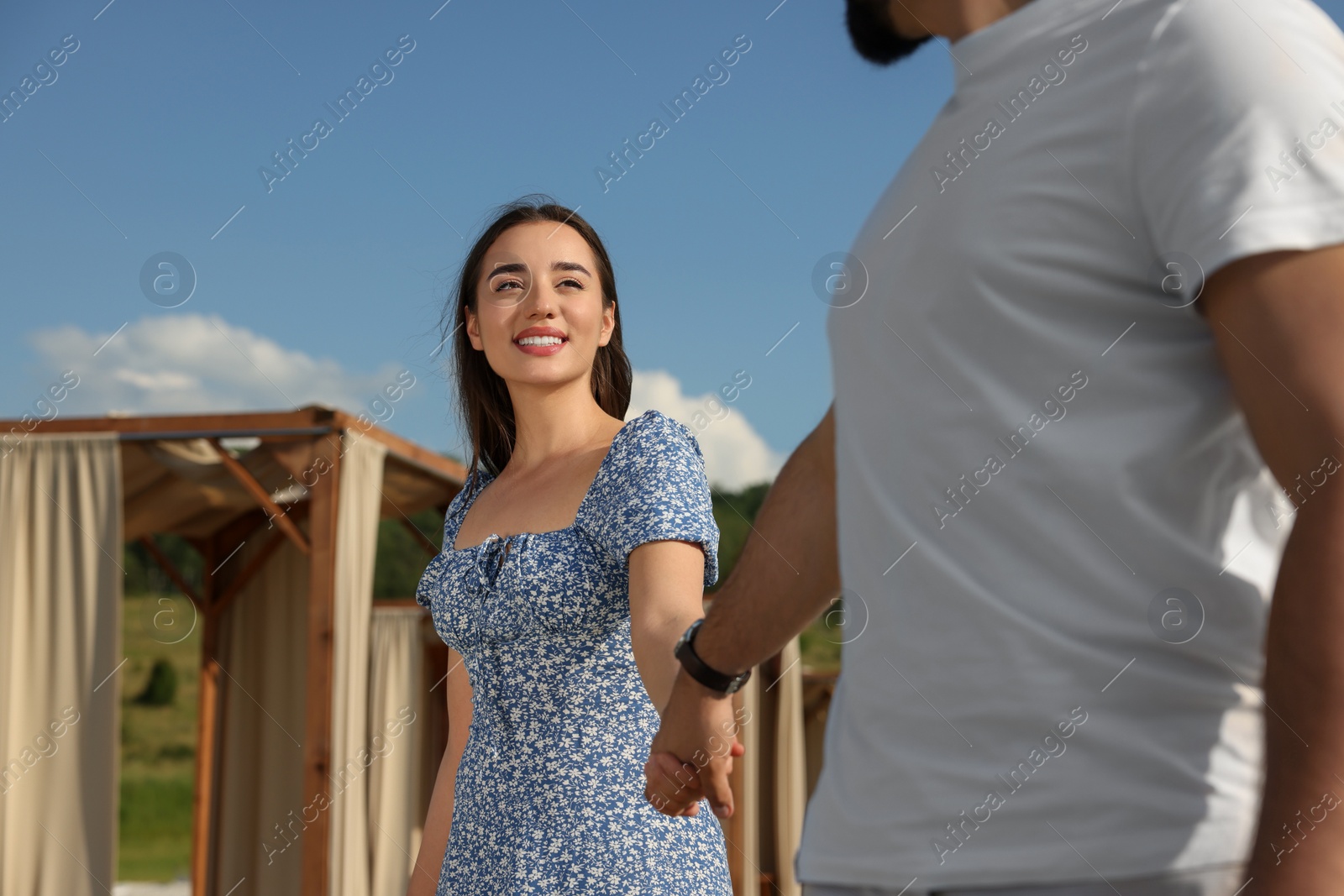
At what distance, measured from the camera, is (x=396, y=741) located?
29.7 feet

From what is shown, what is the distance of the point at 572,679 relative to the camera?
6.77 feet

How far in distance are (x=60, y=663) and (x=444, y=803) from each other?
16.3 ft

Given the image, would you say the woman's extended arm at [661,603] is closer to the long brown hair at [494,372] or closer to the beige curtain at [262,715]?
the long brown hair at [494,372]

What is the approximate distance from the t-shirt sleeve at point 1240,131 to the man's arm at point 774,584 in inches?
18.5

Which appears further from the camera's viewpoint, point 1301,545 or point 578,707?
point 578,707

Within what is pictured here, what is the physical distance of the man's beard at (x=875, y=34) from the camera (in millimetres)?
1158

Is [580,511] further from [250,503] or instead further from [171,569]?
[171,569]

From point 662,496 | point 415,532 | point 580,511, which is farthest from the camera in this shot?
point 415,532

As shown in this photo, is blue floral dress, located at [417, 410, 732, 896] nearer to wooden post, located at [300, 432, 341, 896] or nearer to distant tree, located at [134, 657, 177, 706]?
wooden post, located at [300, 432, 341, 896]

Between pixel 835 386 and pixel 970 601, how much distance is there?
0.26 metres

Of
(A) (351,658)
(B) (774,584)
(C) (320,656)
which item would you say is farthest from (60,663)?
(B) (774,584)

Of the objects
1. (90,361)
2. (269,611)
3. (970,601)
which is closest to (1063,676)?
(970,601)

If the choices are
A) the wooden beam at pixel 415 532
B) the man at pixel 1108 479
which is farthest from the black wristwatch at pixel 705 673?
the wooden beam at pixel 415 532

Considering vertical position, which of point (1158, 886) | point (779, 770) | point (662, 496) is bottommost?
point (779, 770)
